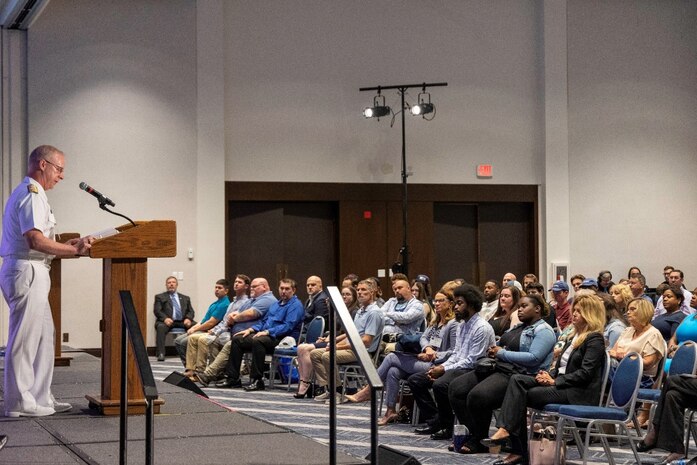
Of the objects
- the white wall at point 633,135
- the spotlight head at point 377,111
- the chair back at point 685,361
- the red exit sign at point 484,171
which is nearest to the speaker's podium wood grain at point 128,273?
the chair back at point 685,361

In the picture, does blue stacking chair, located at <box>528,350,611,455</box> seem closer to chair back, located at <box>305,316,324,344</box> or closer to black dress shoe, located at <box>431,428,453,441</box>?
black dress shoe, located at <box>431,428,453,441</box>

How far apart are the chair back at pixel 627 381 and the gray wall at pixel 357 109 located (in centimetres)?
925

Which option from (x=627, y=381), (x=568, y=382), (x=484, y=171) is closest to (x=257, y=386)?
(x=568, y=382)

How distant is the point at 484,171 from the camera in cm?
1622

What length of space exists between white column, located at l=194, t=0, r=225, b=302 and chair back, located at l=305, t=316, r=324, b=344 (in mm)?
4680

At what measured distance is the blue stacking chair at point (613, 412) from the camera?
641cm

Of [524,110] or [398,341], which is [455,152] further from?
[398,341]

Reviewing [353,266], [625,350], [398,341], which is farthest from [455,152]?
[625,350]

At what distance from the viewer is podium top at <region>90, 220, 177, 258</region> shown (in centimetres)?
502

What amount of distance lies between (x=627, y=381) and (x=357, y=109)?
981cm

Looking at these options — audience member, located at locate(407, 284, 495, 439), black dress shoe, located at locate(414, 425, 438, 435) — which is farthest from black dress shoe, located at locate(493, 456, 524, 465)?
black dress shoe, located at locate(414, 425, 438, 435)

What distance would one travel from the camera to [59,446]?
174 inches

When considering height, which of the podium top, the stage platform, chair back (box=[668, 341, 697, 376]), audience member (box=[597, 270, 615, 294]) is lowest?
the stage platform

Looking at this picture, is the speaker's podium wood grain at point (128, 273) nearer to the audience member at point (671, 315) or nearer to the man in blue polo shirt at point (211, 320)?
the audience member at point (671, 315)
